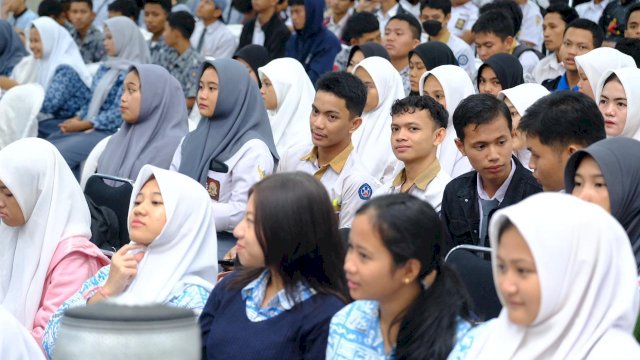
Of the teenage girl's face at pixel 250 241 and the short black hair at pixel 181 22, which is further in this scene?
the short black hair at pixel 181 22

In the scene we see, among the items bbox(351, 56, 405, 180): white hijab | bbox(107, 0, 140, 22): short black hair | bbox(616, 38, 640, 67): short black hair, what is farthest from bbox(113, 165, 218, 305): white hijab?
bbox(107, 0, 140, 22): short black hair

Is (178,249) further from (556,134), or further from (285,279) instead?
(556,134)

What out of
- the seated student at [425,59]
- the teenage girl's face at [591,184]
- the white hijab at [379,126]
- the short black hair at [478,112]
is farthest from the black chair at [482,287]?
the seated student at [425,59]

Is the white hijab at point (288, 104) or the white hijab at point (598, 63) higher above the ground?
the white hijab at point (598, 63)

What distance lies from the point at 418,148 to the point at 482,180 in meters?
0.48

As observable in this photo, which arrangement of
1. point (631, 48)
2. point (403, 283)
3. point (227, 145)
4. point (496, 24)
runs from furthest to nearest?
point (496, 24), point (631, 48), point (227, 145), point (403, 283)

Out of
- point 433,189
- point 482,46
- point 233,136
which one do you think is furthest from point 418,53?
point 433,189

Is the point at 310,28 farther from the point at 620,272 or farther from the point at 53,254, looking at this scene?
the point at 620,272

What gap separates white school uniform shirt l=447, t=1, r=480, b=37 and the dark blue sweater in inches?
276

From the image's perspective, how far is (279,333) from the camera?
317 cm

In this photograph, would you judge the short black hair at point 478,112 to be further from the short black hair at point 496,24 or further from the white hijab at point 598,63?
the short black hair at point 496,24

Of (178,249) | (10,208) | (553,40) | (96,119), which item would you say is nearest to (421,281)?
(178,249)

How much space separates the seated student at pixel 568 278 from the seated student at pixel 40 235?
6.86 ft

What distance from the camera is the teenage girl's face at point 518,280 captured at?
257cm
